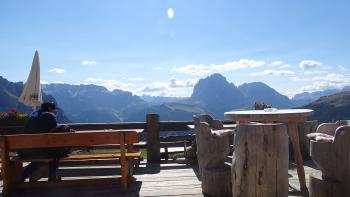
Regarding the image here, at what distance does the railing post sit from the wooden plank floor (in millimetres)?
1152

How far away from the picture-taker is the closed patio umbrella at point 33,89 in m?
9.53

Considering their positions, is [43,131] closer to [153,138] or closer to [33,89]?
[153,138]

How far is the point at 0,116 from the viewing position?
1041 centimetres

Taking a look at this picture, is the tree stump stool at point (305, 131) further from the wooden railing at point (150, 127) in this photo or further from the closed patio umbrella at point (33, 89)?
the closed patio umbrella at point (33, 89)

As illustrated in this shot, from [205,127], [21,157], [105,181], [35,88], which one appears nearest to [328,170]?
[205,127]

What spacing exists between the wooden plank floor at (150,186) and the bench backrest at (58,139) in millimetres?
781

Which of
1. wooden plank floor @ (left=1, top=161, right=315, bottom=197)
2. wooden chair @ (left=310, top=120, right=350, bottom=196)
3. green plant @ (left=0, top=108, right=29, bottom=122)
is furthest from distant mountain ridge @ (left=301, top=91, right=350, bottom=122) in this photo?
wooden chair @ (left=310, top=120, right=350, bottom=196)

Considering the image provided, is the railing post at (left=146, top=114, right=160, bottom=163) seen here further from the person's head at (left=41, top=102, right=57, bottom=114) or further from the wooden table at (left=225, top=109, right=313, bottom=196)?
the wooden table at (left=225, top=109, right=313, bottom=196)

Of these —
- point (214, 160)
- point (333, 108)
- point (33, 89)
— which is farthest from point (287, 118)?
point (333, 108)

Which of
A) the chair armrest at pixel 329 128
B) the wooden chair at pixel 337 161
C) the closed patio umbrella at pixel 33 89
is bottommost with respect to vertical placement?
the wooden chair at pixel 337 161

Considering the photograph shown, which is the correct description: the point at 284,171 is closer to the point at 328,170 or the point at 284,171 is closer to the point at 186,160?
the point at 328,170

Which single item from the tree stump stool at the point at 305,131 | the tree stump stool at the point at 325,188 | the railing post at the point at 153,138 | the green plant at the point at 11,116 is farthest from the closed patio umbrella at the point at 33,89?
the tree stump stool at the point at 325,188

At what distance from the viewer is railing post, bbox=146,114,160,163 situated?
8.86m

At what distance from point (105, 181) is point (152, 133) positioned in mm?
2844
